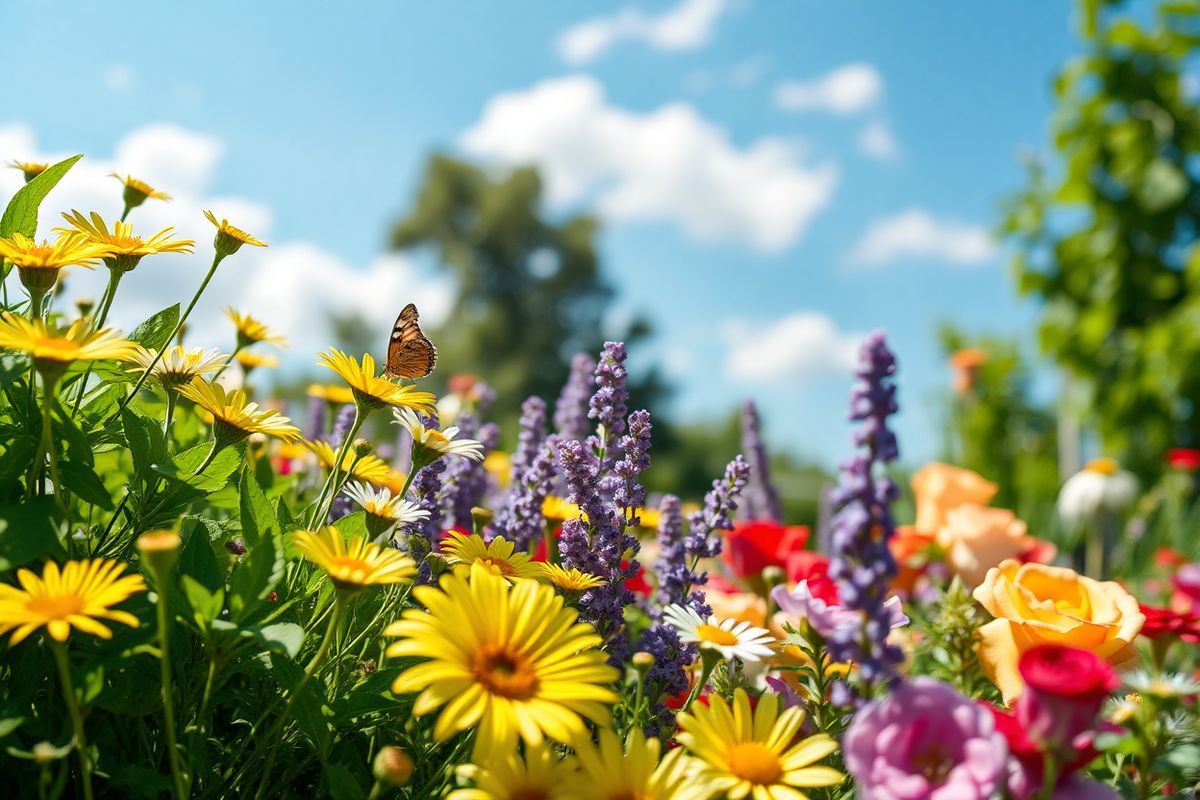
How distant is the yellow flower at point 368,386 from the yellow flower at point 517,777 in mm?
434

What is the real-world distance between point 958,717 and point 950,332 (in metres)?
9.00

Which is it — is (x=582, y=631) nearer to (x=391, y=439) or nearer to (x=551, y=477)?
(x=551, y=477)

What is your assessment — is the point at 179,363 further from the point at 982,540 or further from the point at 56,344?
the point at 982,540

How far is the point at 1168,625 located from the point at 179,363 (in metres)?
1.39

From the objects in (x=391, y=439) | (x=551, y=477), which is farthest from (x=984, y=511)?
(x=391, y=439)

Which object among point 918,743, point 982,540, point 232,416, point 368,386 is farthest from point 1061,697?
point 982,540

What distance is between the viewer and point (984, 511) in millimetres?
2100

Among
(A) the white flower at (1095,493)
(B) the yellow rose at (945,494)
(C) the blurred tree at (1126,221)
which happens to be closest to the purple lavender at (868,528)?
(B) the yellow rose at (945,494)

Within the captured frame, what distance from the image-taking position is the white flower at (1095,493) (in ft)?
11.0

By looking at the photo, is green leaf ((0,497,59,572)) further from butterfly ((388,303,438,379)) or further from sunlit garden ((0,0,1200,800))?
butterfly ((388,303,438,379))

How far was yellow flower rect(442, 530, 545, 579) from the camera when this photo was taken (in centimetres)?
102

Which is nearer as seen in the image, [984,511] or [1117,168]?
[984,511]

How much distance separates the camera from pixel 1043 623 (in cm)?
101

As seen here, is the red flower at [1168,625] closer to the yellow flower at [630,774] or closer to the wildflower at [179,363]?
the yellow flower at [630,774]
